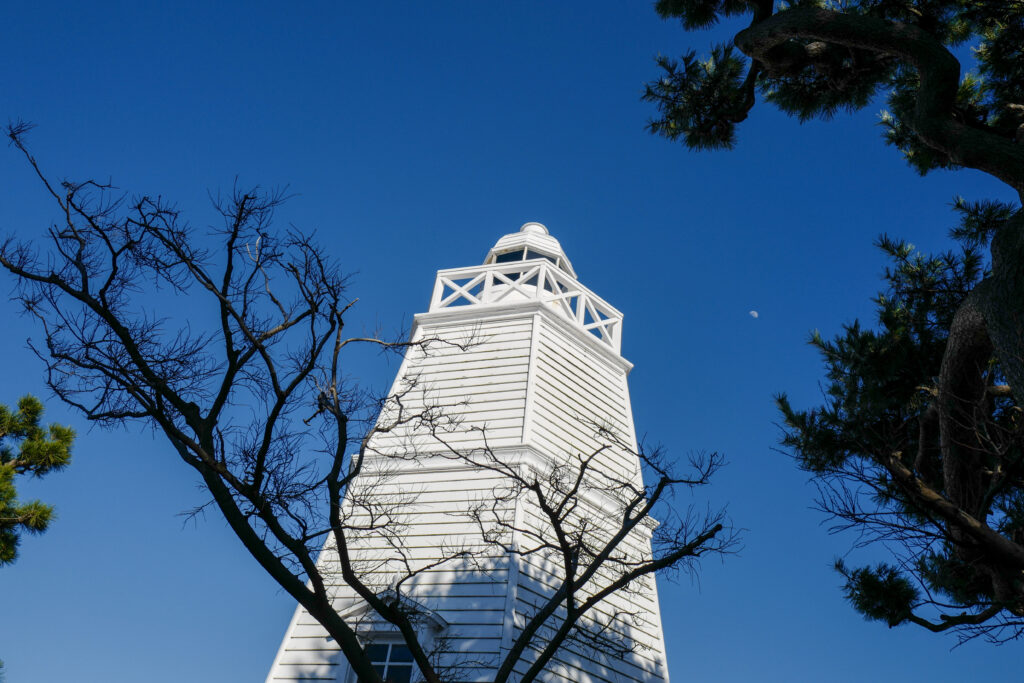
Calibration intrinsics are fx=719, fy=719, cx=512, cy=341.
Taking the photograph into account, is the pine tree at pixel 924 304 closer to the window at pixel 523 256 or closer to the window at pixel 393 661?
the window at pixel 393 661

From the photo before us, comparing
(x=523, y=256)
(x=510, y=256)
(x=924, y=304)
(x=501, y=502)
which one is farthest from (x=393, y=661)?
(x=510, y=256)

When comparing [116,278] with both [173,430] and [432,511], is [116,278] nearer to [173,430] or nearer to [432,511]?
[173,430]

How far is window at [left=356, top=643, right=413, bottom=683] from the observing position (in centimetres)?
776

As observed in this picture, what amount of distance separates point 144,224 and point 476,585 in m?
5.21

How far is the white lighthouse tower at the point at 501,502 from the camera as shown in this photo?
6.34 meters

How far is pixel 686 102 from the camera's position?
759cm

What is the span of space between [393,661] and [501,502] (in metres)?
2.20

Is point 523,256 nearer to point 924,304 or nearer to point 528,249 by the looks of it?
point 528,249

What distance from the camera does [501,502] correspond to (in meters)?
8.98

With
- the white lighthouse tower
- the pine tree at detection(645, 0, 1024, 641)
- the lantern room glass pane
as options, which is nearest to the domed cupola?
the lantern room glass pane

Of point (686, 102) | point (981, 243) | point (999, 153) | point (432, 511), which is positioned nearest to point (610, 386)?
point (432, 511)

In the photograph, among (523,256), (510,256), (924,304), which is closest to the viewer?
(924,304)

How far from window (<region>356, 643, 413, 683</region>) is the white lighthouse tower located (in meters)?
0.02

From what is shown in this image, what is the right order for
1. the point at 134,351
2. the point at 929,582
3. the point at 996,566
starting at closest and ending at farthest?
the point at 996,566 < the point at 134,351 < the point at 929,582
